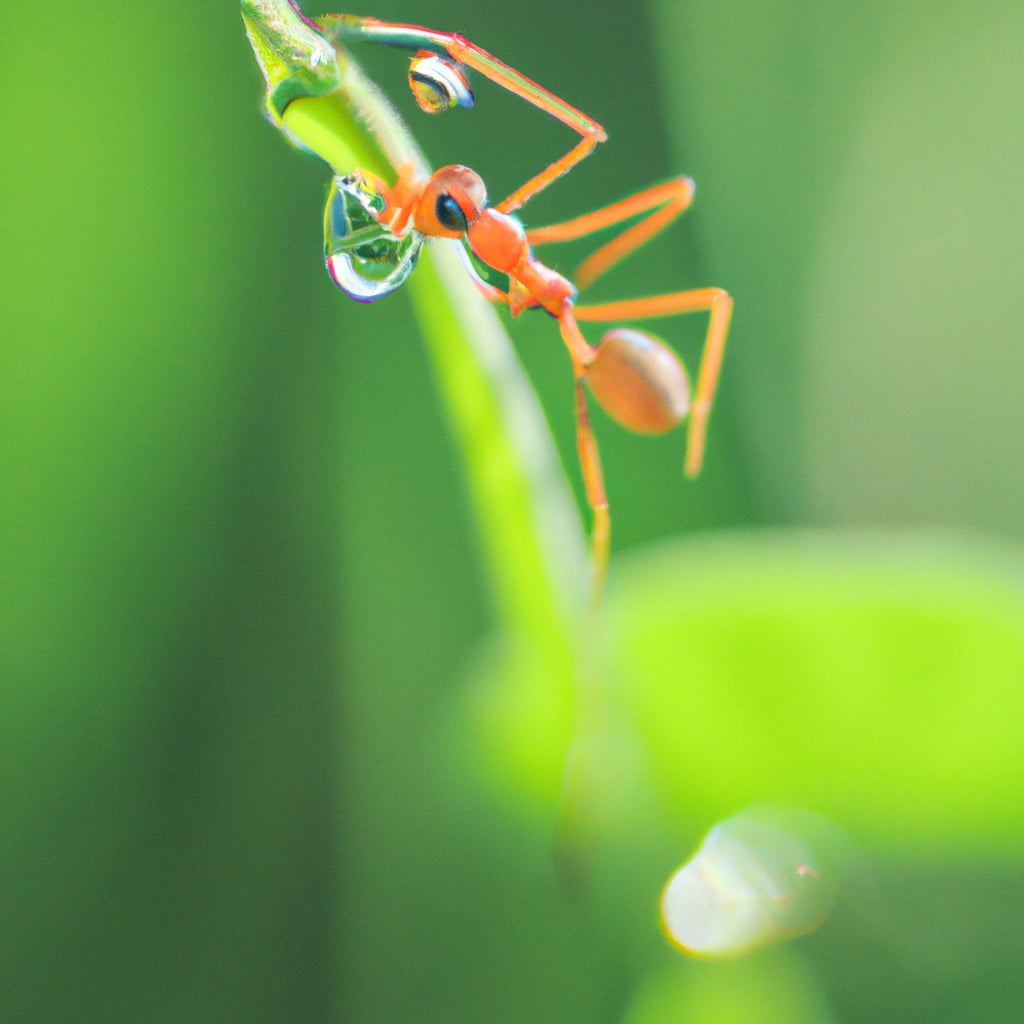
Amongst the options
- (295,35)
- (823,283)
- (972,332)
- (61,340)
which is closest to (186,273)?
(61,340)

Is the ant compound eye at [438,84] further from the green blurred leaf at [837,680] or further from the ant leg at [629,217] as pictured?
the green blurred leaf at [837,680]

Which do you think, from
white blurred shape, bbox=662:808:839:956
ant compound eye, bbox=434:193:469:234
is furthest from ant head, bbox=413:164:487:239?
white blurred shape, bbox=662:808:839:956

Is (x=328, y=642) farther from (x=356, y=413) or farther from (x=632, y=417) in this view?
(x=632, y=417)

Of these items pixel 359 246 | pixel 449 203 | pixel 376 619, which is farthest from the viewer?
pixel 376 619

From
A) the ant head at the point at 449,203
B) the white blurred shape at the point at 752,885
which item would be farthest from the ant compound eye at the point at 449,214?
the white blurred shape at the point at 752,885

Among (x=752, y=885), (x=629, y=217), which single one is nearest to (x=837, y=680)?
(x=752, y=885)

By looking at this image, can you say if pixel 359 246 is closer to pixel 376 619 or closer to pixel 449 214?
pixel 449 214
